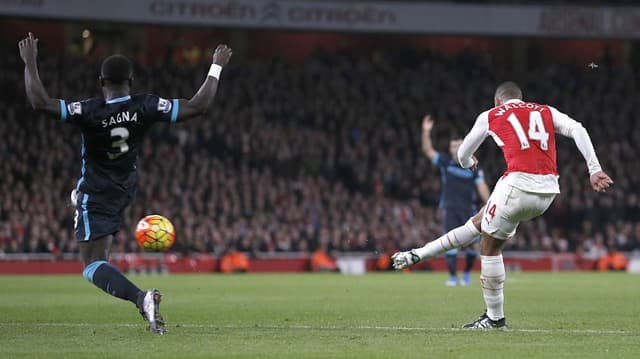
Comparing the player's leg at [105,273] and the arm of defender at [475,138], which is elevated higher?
the arm of defender at [475,138]

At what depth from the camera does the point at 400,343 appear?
933cm

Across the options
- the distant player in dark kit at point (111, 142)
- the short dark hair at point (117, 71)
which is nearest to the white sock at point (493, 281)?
the distant player in dark kit at point (111, 142)

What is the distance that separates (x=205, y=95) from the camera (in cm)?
948

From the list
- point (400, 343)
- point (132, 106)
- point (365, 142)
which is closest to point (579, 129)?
point (400, 343)

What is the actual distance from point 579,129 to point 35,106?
4.67m

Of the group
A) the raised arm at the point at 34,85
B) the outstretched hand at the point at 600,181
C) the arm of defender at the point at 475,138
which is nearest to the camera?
the raised arm at the point at 34,85

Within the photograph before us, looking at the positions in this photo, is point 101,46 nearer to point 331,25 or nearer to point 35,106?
point 331,25

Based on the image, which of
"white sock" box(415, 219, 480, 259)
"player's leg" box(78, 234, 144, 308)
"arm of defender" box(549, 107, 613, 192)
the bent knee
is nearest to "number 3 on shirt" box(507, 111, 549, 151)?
"arm of defender" box(549, 107, 613, 192)

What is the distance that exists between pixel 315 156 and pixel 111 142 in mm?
25203

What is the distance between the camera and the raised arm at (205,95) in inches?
373

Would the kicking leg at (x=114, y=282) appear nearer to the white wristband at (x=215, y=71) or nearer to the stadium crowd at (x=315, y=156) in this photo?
the white wristband at (x=215, y=71)

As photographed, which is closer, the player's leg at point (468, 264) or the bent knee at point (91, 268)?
the bent knee at point (91, 268)

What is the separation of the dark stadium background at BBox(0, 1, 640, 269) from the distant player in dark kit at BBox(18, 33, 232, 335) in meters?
18.5

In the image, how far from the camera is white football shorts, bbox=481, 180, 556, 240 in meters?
10.3
